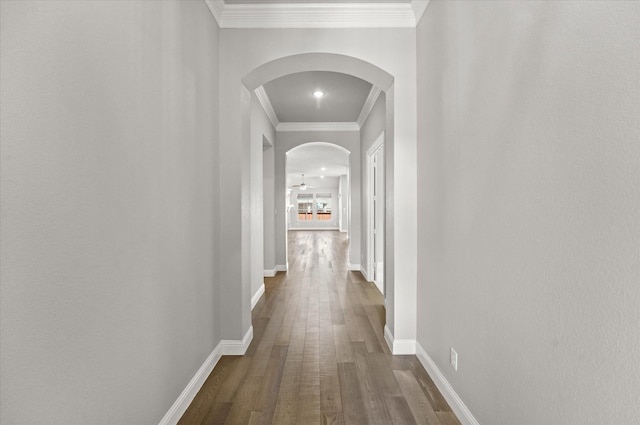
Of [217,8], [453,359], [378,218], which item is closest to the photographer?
[453,359]

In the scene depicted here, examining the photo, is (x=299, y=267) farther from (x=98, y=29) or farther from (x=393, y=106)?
(x=98, y=29)

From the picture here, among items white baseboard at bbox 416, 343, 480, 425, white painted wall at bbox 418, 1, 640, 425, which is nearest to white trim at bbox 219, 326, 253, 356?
white baseboard at bbox 416, 343, 480, 425

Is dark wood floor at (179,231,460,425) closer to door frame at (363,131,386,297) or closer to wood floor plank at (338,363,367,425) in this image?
wood floor plank at (338,363,367,425)

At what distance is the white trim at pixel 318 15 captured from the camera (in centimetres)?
270

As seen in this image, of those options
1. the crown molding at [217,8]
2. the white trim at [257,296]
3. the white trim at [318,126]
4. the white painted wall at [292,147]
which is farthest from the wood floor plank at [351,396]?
the white trim at [318,126]

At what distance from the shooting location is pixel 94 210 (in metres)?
1.23

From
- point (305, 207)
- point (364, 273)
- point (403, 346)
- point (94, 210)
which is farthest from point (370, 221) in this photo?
point (305, 207)

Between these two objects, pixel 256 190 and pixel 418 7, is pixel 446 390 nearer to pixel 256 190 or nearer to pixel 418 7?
pixel 418 7

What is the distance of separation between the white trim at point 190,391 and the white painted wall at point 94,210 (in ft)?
0.21

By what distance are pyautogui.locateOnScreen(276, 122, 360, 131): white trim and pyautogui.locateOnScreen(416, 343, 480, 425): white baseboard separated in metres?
4.59

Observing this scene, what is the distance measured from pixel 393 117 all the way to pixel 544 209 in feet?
5.93

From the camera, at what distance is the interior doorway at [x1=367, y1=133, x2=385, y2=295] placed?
509 centimetres

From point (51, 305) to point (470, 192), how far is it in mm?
1843

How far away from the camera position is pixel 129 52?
145cm
